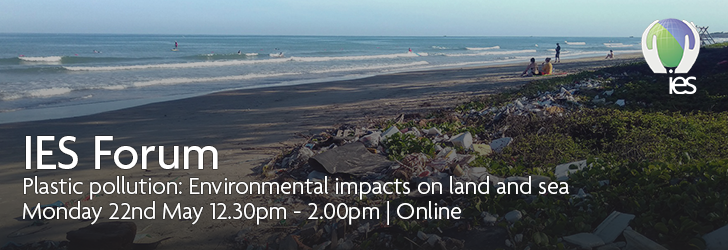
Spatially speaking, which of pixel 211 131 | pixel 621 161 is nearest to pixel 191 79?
pixel 211 131

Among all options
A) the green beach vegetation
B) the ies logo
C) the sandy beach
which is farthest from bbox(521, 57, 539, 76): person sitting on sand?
the green beach vegetation

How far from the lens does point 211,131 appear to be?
8.67 metres

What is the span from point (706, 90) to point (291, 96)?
10092mm

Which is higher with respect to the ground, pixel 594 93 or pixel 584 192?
pixel 594 93

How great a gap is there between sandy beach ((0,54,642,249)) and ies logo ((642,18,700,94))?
4.18 metres

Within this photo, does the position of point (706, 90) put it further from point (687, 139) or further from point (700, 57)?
point (700, 57)

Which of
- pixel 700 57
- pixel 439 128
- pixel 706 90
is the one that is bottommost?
pixel 439 128

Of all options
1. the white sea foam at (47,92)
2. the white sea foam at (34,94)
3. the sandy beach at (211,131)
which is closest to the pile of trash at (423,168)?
the sandy beach at (211,131)

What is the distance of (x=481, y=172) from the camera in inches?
189

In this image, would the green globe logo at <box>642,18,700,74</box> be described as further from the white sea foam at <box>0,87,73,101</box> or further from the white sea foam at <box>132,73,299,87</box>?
the white sea foam at <box>0,87,73,101</box>

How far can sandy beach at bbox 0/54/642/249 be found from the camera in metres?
4.27

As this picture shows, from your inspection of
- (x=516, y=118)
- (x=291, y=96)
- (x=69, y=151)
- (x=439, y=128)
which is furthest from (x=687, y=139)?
(x=291, y=96)

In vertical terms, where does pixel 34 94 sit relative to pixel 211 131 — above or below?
above

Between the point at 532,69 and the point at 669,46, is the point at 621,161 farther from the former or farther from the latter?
the point at 532,69
